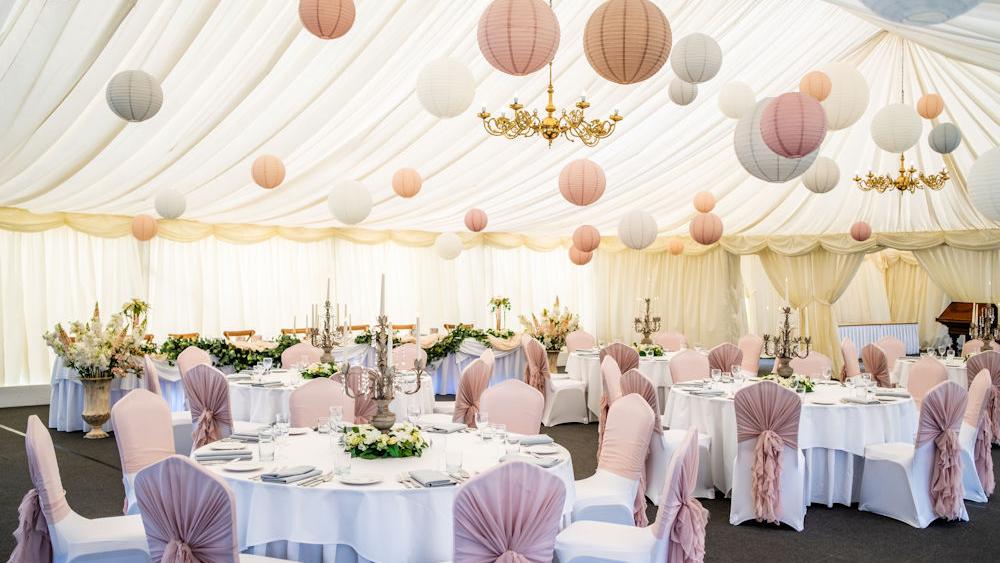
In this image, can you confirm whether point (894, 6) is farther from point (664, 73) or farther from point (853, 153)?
point (853, 153)

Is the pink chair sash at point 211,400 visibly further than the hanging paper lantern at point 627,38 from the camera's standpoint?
Yes

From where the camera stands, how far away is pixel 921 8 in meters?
1.97

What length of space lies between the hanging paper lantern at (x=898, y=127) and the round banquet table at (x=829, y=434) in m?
2.42

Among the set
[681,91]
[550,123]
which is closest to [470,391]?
[550,123]

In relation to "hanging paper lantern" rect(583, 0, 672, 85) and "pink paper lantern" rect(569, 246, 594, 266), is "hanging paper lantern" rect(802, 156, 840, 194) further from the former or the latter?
"pink paper lantern" rect(569, 246, 594, 266)

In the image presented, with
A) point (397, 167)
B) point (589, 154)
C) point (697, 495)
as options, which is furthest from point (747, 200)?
point (697, 495)

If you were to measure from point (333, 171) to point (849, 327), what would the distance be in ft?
37.8

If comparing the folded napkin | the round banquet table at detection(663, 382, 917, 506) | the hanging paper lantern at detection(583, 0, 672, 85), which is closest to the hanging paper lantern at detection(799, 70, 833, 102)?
the round banquet table at detection(663, 382, 917, 506)

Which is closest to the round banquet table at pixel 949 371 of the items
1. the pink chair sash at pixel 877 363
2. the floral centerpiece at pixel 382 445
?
the pink chair sash at pixel 877 363

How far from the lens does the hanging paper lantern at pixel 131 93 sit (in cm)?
507

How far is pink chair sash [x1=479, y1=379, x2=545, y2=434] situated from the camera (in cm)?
491

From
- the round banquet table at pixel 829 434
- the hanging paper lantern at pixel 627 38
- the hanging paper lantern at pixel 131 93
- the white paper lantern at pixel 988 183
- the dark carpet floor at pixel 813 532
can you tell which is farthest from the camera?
the round banquet table at pixel 829 434

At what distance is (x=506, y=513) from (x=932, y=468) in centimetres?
393

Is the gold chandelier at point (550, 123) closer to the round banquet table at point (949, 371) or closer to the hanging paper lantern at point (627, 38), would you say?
the hanging paper lantern at point (627, 38)
